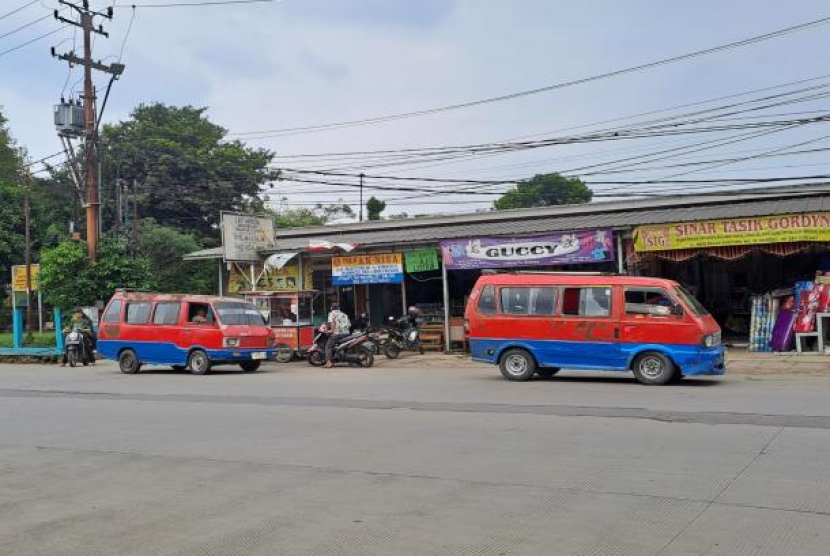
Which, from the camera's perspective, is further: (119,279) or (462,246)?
(119,279)

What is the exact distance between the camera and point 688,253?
18.9 metres

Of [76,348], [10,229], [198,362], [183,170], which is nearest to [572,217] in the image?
[198,362]

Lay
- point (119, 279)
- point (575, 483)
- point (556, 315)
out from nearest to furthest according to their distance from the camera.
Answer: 1. point (575, 483)
2. point (556, 315)
3. point (119, 279)

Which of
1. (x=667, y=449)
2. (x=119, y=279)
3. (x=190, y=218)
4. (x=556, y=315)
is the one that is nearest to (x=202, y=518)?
(x=667, y=449)

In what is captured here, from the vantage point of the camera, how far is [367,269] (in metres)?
23.3

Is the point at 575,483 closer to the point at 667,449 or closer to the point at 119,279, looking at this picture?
the point at 667,449

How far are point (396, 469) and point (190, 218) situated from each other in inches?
1538

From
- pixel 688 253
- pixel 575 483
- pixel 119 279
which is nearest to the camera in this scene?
pixel 575 483

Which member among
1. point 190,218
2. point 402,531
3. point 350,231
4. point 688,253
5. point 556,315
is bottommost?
point 402,531

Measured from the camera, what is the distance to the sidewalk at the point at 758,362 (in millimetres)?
15680

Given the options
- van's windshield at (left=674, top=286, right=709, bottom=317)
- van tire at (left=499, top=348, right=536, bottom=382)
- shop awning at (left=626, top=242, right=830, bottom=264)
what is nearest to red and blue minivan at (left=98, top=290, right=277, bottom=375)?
van tire at (left=499, top=348, right=536, bottom=382)

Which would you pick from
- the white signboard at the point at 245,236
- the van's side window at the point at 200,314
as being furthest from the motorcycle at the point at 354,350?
the white signboard at the point at 245,236

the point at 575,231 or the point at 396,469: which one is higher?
the point at 575,231

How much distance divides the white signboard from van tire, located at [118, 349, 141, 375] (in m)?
4.38
